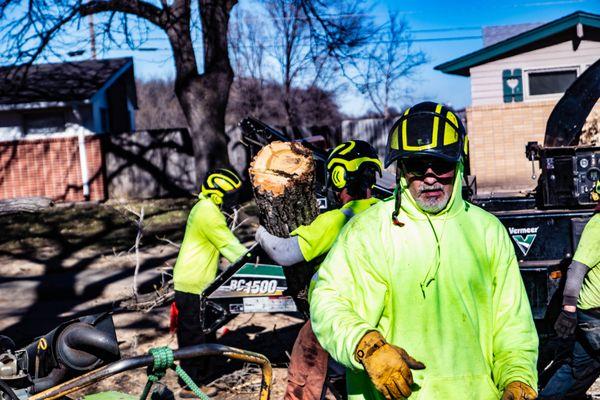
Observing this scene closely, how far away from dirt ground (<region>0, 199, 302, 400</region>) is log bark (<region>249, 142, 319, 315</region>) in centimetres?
227

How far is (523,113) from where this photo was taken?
1666 cm

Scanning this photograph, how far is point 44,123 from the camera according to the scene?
22781 millimetres

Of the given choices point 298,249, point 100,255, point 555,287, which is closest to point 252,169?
point 298,249

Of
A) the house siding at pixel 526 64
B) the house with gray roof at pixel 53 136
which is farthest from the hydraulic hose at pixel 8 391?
the house with gray roof at pixel 53 136

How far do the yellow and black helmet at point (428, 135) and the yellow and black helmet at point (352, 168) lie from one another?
234 cm

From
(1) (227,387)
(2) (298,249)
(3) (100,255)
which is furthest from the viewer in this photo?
(3) (100,255)

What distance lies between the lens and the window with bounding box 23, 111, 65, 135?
2267cm

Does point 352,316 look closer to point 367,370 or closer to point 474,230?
point 367,370

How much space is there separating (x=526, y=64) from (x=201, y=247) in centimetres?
1346

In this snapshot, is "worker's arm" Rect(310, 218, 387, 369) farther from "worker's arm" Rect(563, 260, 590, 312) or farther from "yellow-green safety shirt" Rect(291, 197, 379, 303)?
"worker's arm" Rect(563, 260, 590, 312)

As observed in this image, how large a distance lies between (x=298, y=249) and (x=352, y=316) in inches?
81.1

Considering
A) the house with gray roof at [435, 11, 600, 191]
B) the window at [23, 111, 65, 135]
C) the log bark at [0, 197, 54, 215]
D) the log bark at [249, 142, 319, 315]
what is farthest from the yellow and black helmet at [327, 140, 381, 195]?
the window at [23, 111, 65, 135]

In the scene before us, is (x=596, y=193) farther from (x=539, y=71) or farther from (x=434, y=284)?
(x=539, y=71)

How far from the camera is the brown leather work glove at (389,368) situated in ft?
7.51
